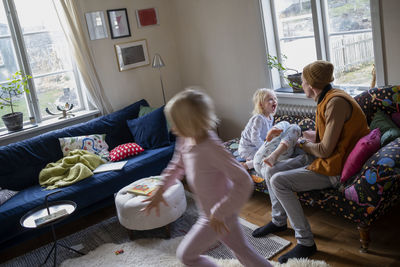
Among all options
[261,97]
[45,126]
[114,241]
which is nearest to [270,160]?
[261,97]

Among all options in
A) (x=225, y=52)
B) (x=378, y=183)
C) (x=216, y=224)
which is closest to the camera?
(x=216, y=224)

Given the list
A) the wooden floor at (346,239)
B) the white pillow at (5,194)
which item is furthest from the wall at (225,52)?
the white pillow at (5,194)

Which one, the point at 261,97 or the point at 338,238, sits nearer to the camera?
the point at 338,238

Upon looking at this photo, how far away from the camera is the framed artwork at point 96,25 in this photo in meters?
4.64

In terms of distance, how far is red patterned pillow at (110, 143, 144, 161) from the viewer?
4.09m

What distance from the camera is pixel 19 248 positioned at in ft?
11.5

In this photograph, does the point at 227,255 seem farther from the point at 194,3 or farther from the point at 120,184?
the point at 194,3

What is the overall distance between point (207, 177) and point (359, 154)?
3.88 feet

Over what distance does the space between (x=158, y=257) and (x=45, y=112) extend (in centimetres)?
254

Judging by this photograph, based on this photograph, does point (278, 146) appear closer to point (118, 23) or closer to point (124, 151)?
point (124, 151)

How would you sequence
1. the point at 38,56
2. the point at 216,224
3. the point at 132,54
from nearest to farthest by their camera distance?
the point at 216,224, the point at 38,56, the point at 132,54

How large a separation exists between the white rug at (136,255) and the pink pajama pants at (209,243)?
81 centimetres

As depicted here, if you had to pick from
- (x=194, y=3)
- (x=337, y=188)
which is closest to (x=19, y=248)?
(x=337, y=188)

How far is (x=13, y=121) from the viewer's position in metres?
4.18
